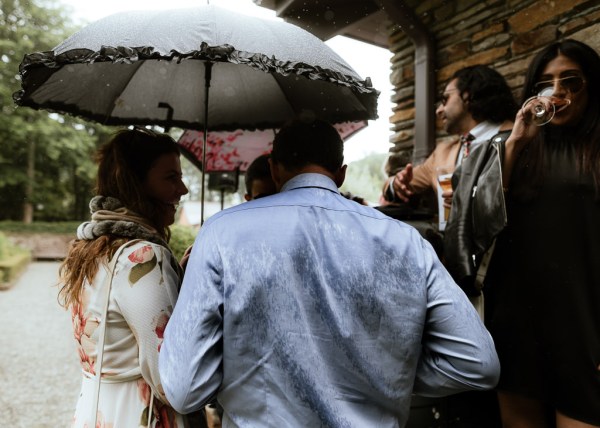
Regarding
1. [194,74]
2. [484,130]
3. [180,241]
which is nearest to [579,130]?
[484,130]

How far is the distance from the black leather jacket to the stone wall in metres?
1.54

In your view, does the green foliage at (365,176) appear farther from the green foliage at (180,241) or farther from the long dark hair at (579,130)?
the long dark hair at (579,130)

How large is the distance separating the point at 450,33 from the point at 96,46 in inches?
134

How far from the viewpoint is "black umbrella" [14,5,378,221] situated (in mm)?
1635

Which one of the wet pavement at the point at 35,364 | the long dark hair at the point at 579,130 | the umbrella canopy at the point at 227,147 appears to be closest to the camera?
the long dark hair at the point at 579,130

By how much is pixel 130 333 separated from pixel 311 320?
2.29ft

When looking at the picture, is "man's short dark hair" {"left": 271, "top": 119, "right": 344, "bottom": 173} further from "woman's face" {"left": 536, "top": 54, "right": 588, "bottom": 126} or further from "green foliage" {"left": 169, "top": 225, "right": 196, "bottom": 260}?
"green foliage" {"left": 169, "top": 225, "right": 196, "bottom": 260}

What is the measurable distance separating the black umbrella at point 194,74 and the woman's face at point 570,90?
0.83m

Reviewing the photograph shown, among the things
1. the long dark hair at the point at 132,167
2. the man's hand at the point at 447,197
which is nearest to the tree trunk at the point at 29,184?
the long dark hair at the point at 132,167

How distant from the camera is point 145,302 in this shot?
5.16 feet

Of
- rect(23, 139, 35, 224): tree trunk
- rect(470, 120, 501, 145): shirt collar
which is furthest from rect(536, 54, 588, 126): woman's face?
rect(23, 139, 35, 224): tree trunk

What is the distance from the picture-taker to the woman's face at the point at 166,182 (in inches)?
75.8

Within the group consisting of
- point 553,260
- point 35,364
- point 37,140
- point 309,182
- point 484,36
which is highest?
point 37,140

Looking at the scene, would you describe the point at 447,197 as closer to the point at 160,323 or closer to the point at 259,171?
the point at 259,171
